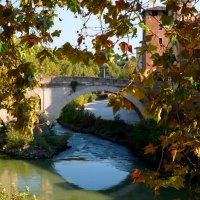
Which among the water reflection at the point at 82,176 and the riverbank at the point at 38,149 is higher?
the riverbank at the point at 38,149

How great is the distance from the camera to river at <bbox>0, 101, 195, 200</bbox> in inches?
450

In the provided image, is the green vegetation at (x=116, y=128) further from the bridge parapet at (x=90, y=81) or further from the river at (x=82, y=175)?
the bridge parapet at (x=90, y=81)

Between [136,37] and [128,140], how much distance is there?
17.5 metres

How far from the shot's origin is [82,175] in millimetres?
13625

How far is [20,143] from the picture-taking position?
1658 cm

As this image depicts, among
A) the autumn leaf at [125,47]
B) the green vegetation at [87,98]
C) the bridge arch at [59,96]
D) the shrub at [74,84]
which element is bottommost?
the green vegetation at [87,98]

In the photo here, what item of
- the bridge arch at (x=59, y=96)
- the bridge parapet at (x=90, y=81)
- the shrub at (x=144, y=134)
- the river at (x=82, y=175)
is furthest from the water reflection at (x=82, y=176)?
the bridge parapet at (x=90, y=81)

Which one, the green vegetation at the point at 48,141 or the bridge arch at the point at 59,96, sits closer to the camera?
the green vegetation at the point at 48,141

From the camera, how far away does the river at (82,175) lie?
11438 millimetres

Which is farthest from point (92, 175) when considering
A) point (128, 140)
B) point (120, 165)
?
point (128, 140)

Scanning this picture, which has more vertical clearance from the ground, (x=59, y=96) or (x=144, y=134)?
(x=59, y=96)

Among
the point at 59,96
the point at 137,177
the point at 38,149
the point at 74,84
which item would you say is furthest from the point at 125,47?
the point at 59,96

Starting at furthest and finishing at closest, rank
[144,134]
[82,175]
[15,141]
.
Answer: [15,141], [144,134], [82,175]

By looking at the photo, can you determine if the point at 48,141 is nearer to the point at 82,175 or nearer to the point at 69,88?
the point at 82,175
